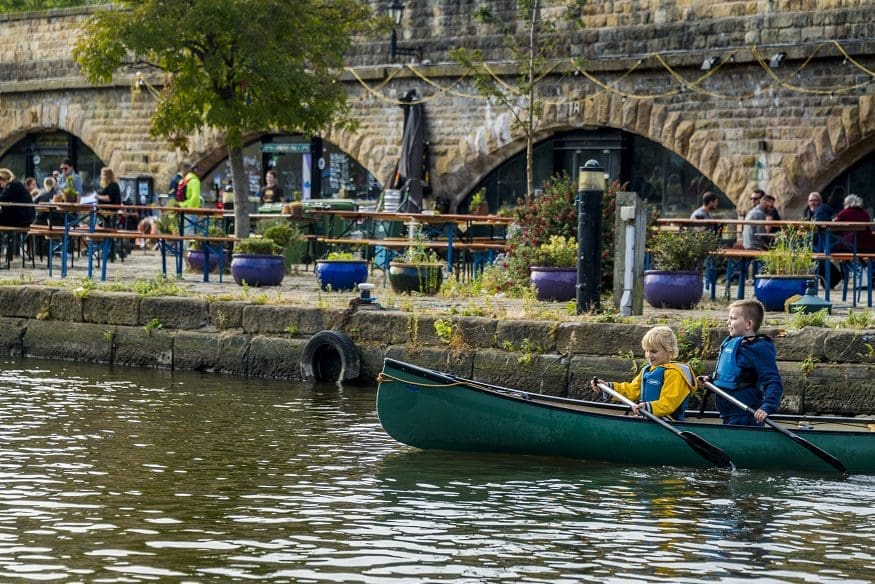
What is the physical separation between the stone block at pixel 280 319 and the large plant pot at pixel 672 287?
3.22 meters

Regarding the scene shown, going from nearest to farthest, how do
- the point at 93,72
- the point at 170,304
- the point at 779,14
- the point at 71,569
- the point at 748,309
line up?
1. the point at 71,569
2. the point at 748,309
3. the point at 170,304
4. the point at 93,72
5. the point at 779,14

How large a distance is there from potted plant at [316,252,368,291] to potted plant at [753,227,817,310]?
436 cm

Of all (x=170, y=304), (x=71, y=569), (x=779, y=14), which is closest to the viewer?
(x=71, y=569)

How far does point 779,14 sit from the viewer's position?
73.5 ft

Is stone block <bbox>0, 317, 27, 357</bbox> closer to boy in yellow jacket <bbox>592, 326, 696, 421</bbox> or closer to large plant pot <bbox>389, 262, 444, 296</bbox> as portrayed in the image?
large plant pot <bbox>389, 262, 444, 296</bbox>

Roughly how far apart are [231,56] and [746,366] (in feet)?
37.1

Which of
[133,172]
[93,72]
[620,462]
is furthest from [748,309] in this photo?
[133,172]

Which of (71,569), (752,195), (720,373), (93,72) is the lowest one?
(71,569)

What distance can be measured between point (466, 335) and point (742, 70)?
963 centimetres

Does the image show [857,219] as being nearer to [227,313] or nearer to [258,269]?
[258,269]

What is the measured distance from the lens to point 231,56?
21172mm

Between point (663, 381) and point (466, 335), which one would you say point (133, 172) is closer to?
point (466, 335)

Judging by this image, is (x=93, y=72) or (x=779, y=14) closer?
(x=93, y=72)

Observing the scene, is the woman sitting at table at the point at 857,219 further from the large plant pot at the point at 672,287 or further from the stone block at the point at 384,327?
the stone block at the point at 384,327
